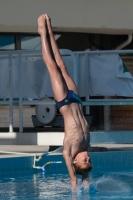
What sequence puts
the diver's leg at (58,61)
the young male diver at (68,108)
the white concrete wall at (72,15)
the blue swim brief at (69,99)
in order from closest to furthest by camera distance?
1. the young male diver at (68,108)
2. the blue swim brief at (69,99)
3. the diver's leg at (58,61)
4. the white concrete wall at (72,15)

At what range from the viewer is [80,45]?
13.5 metres

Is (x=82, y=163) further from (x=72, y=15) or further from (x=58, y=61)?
(x=72, y=15)

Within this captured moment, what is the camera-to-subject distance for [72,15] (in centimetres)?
1227

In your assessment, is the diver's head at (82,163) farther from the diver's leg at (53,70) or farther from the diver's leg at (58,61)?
the diver's leg at (58,61)

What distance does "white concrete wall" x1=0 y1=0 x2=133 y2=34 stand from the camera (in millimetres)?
11805

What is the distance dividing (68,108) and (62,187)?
1369 millimetres

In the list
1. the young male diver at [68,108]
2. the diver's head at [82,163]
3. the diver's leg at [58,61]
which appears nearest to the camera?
the diver's head at [82,163]

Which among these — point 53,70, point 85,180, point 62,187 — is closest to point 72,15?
point 62,187

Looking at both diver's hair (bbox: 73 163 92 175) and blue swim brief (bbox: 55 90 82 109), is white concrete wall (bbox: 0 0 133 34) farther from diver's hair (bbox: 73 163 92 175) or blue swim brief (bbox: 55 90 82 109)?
diver's hair (bbox: 73 163 92 175)

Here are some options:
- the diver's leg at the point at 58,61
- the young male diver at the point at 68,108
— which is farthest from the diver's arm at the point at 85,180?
the diver's leg at the point at 58,61

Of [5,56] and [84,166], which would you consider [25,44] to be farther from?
[84,166]

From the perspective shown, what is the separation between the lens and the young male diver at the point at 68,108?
6.49m

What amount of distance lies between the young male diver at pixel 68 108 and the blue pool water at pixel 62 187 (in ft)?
0.85

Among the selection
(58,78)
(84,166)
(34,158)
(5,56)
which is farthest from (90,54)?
(84,166)
